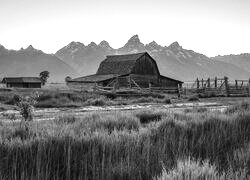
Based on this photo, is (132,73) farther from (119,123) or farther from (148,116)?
(119,123)

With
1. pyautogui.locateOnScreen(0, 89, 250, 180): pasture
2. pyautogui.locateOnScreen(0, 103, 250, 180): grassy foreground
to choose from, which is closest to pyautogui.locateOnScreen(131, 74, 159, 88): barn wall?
pyautogui.locateOnScreen(0, 89, 250, 180): pasture

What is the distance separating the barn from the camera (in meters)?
46.3

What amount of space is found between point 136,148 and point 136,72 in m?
44.0

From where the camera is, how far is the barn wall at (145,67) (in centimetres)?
4981

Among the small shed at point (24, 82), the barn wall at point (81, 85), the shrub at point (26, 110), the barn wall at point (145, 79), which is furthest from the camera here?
the small shed at point (24, 82)

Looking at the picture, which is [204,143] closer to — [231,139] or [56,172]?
[231,139]

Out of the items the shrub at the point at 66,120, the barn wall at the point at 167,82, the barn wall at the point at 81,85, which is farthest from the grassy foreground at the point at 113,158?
the barn wall at the point at 167,82

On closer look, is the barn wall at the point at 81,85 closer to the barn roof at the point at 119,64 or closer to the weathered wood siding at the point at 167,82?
the barn roof at the point at 119,64

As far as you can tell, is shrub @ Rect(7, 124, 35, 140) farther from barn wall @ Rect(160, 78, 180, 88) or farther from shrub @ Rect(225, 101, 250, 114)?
barn wall @ Rect(160, 78, 180, 88)

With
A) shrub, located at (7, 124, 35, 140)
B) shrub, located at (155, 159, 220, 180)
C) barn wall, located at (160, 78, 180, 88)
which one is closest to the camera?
shrub, located at (155, 159, 220, 180)

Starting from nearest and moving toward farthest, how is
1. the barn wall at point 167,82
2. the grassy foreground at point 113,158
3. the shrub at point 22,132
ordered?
the grassy foreground at point 113,158 < the shrub at point 22,132 < the barn wall at point 167,82

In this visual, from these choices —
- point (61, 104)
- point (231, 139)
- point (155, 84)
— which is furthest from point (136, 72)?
point (231, 139)

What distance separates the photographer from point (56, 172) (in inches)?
183

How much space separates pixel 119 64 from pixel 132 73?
4252 millimetres
